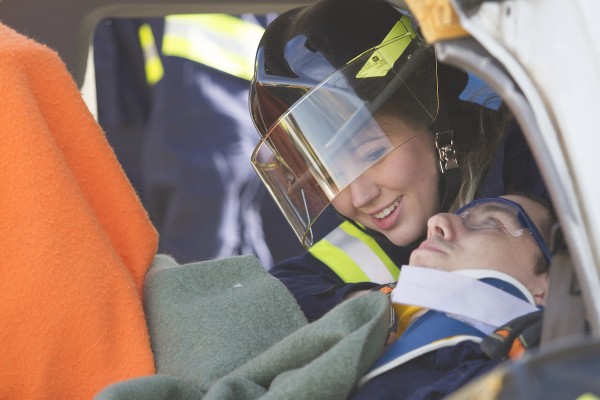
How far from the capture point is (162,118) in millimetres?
3107

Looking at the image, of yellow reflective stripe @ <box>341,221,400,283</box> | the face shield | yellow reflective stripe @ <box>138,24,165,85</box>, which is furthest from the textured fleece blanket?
yellow reflective stripe @ <box>138,24,165,85</box>

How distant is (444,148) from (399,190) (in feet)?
0.47

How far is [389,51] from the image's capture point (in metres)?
1.91

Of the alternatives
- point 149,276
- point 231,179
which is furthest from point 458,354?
point 231,179

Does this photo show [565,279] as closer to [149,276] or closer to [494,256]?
[494,256]

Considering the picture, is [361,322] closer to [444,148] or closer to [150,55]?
[444,148]

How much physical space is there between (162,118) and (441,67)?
1370 mm

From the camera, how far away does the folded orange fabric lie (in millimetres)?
1430

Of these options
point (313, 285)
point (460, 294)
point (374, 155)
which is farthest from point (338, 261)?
point (460, 294)

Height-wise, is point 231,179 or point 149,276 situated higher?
point 149,276

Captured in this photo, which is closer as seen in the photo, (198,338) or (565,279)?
(565,279)

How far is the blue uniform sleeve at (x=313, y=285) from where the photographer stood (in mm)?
1777

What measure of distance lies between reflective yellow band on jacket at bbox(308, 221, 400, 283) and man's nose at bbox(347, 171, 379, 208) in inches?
6.8

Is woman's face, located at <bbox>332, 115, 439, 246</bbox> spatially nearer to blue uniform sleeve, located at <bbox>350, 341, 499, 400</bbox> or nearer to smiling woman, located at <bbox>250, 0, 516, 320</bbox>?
smiling woman, located at <bbox>250, 0, 516, 320</bbox>
